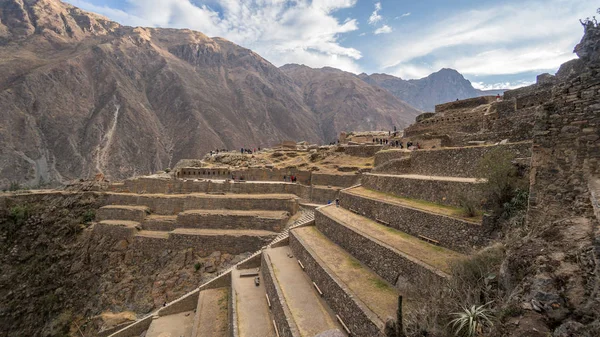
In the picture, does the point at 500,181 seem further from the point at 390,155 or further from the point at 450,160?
the point at 390,155

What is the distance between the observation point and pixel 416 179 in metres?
10.5

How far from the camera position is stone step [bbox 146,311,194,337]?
12.4 metres

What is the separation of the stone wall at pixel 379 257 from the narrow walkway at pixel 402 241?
22cm

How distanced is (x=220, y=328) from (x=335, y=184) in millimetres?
13157

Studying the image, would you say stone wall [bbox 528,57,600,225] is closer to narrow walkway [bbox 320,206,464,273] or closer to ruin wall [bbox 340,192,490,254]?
ruin wall [bbox 340,192,490,254]

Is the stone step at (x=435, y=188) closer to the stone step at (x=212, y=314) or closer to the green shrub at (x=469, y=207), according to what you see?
the green shrub at (x=469, y=207)

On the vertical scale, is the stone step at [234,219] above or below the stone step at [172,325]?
above

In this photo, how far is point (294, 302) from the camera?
9008 mm

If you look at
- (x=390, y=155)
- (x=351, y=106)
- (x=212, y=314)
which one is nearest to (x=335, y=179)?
(x=390, y=155)

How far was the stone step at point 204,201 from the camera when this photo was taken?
20.4 meters

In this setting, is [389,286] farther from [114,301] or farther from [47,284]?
[47,284]

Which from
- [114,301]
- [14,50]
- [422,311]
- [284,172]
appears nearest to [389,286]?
[422,311]

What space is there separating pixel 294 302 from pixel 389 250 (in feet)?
11.0

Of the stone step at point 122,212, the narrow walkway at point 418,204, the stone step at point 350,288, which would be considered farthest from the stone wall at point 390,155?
the stone step at point 122,212
